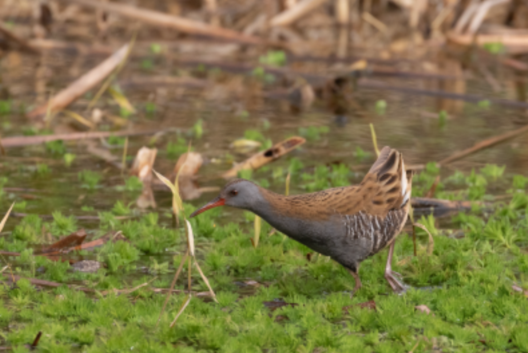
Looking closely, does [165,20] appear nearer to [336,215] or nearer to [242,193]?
[242,193]

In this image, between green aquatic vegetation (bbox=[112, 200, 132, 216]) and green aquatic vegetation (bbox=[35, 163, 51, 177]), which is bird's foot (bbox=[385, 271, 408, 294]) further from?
green aquatic vegetation (bbox=[35, 163, 51, 177])

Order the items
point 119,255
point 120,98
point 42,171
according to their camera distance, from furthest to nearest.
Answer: point 120,98 → point 42,171 → point 119,255

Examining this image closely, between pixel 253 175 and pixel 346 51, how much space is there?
1045cm

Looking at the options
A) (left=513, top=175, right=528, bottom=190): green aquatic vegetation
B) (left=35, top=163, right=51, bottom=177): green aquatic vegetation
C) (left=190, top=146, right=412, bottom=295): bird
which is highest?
(left=190, top=146, right=412, bottom=295): bird

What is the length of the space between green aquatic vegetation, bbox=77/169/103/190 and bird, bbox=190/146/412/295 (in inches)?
137

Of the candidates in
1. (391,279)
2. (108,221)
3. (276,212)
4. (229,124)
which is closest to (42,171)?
(108,221)

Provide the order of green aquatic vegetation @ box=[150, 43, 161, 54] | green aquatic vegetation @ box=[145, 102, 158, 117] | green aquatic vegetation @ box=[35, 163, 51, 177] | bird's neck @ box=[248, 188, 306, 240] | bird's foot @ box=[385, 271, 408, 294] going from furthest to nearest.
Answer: green aquatic vegetation @ box=[150, 43, 161, 54] < green aquatic vegetation @ box=[145, 102, 158, 117] < green aquatic vegetation @ box=[35, 163, 51, 177] < bird's foot @ box=[385, 271, 408, 294] < bird's neck @ box=[248, 188, 306, 240]

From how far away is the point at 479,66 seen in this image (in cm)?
1847

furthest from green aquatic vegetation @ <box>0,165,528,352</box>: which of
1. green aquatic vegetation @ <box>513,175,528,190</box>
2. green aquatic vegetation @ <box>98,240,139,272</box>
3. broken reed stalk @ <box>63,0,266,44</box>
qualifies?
broken reed stalk @ <box>63,0,266,44</box>

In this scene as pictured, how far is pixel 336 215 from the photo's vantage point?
5.77 meters

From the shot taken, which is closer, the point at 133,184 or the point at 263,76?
the point at 133,184

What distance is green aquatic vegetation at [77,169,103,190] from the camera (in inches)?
355

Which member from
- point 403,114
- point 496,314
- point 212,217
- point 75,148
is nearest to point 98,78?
Answer: point 75,148

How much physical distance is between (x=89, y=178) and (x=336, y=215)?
13.8 ft
